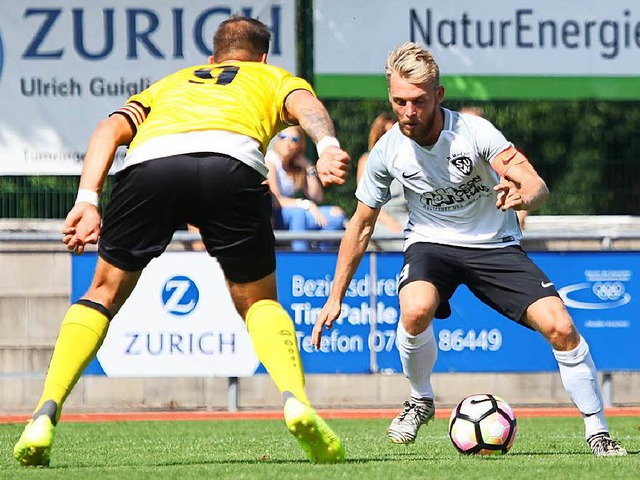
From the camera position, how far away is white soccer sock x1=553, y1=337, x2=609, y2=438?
6.53 metres

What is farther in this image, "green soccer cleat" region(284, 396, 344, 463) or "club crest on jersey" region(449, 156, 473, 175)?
"club crest on jersey" region(449, 156, 473, 175)

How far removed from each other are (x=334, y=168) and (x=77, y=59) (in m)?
8.31

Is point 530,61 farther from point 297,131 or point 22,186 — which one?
point 22,186

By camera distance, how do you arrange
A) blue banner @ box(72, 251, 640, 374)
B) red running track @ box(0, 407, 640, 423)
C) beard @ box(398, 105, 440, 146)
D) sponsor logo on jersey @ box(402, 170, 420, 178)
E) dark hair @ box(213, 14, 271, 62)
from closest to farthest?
dark hair @ box(213, 14, 271, 62) → beard @ box(398, 105, 440, 146) → sponsor logo on jersey @ box(402, 170, 420, 178) → red running track @ box(0, 407, 640, 423) → blue banner @ box(72, 251, 640, 374)

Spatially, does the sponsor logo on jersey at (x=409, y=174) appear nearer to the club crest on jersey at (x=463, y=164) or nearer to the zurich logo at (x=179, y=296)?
the club crest on jersey at (x=463, y=164)

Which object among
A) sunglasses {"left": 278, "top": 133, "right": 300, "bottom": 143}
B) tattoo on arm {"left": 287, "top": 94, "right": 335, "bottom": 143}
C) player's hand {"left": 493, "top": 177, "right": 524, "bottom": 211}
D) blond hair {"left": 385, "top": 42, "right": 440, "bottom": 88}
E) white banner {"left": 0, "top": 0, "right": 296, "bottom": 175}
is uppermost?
white banner {"left": 0, "top": 0, "right": 296, "bottom": 175}

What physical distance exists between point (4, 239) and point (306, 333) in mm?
2405

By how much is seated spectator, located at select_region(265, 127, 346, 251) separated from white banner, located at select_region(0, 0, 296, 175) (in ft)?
6.31

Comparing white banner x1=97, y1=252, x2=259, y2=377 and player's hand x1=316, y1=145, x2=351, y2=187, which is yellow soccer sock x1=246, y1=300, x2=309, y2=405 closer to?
player's hand x1=316, y1=145, x2=351, y2=187

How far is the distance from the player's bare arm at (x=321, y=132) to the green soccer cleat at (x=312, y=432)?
89 centimetres

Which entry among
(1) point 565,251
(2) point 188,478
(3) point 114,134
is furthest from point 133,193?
(1) point 565,251

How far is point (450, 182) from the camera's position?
22.6ft

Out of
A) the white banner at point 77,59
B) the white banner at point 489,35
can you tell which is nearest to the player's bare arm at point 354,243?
the white banner at point 489,35

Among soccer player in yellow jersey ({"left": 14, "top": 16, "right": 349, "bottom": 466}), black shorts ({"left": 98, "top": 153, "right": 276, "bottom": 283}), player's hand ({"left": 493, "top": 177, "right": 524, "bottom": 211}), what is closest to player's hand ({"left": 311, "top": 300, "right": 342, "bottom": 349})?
soccer player in yellow jersey ({"left": 14, "top": 16, "right": 349, "bottom": 466})
